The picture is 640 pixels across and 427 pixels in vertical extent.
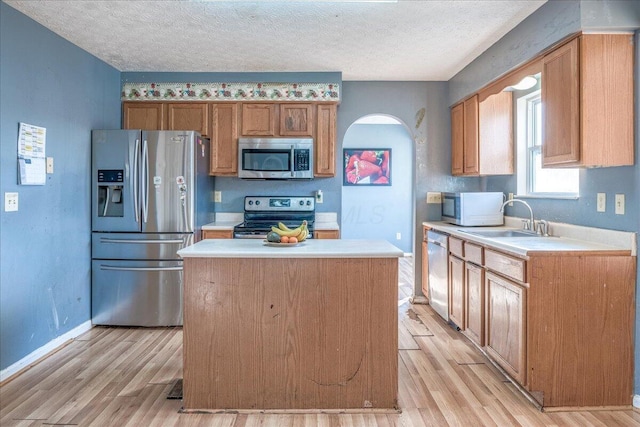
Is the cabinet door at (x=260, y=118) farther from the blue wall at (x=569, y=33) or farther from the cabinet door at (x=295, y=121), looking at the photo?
the blue wall at (x=569, y=33)

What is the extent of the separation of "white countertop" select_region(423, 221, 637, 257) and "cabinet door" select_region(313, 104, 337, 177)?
5.68ft

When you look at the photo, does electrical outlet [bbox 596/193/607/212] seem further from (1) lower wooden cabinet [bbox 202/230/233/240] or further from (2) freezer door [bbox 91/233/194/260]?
(2) freezer door [bbox 91/233/194/260]

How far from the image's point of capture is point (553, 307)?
90.4 inches

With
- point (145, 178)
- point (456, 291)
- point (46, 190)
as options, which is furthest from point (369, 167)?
point (46, 190)

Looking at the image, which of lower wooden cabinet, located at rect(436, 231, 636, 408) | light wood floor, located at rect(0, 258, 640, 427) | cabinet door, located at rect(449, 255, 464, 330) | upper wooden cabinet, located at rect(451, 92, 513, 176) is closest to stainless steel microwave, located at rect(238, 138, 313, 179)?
upper wooden cabinet, located at rect(451, 92, 513, 176)

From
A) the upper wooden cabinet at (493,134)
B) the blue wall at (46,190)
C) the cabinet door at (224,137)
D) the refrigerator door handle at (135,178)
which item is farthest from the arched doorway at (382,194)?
the blue wall at (46,190)

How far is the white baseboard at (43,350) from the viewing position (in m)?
2.74

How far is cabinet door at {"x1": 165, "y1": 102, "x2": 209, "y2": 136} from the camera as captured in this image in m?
4.30

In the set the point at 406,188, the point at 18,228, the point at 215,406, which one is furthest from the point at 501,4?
the point at 406,188

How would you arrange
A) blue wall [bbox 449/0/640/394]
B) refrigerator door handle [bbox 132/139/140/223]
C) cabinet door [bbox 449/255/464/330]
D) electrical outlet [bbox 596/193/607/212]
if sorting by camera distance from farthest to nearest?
refrigerator door handle [bbox 132/139/140/223], cabinet door [bbox 449/255/464/330], electrical outlet [bbox 596/193/607/212], blue wall [bbox 449/0/640/394]

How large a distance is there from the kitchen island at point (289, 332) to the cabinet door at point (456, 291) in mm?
1335

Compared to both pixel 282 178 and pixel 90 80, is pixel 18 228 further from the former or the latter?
pixel 282 178

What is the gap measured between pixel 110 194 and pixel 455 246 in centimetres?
302

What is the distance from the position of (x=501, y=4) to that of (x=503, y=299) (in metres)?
1.88
